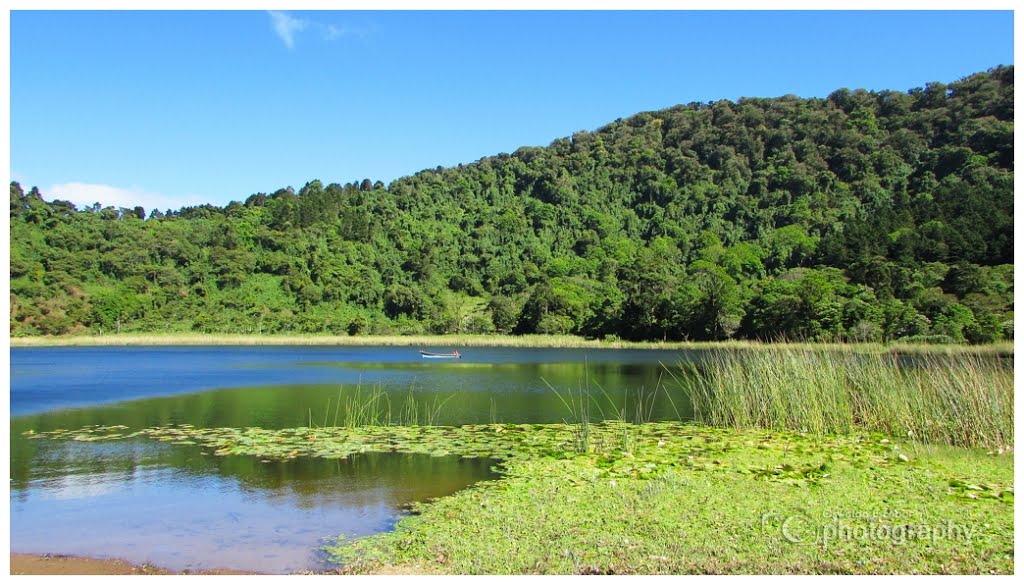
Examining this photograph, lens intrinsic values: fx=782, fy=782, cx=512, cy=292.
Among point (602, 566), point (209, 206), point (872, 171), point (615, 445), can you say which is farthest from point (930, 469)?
point (209, 206)

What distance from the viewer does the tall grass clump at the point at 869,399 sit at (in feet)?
34.1

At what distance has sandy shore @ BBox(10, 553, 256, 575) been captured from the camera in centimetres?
591

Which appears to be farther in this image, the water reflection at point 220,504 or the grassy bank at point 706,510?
the water reflection at point 220,504

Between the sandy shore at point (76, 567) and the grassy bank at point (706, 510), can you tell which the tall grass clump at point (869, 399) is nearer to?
the grassy bank at point (706, 510)

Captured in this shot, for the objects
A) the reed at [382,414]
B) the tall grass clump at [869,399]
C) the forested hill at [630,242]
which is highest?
the forested hill at [630,242]

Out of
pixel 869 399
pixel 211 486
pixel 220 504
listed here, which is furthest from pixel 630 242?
pixel 220 504

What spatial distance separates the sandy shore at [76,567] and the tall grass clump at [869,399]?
354 inches

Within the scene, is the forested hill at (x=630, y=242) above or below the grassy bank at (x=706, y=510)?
above

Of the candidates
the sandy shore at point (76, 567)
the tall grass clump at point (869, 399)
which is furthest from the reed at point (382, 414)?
the sandy shore at point (76, 567)

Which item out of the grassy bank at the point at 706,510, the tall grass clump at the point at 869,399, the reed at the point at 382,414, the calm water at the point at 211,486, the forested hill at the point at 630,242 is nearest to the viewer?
the grassy bank at the point at 706,510

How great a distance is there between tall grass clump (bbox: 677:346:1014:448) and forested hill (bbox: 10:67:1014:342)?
33823 millimetres

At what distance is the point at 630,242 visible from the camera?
102 meters

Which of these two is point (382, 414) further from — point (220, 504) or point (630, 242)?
point (630, 242)

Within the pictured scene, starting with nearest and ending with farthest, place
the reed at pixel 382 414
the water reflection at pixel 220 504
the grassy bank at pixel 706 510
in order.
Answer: the grassy bank at pixel 706 510 → the water reflection at pixel 220 504 → the reed at pixel 382 414
